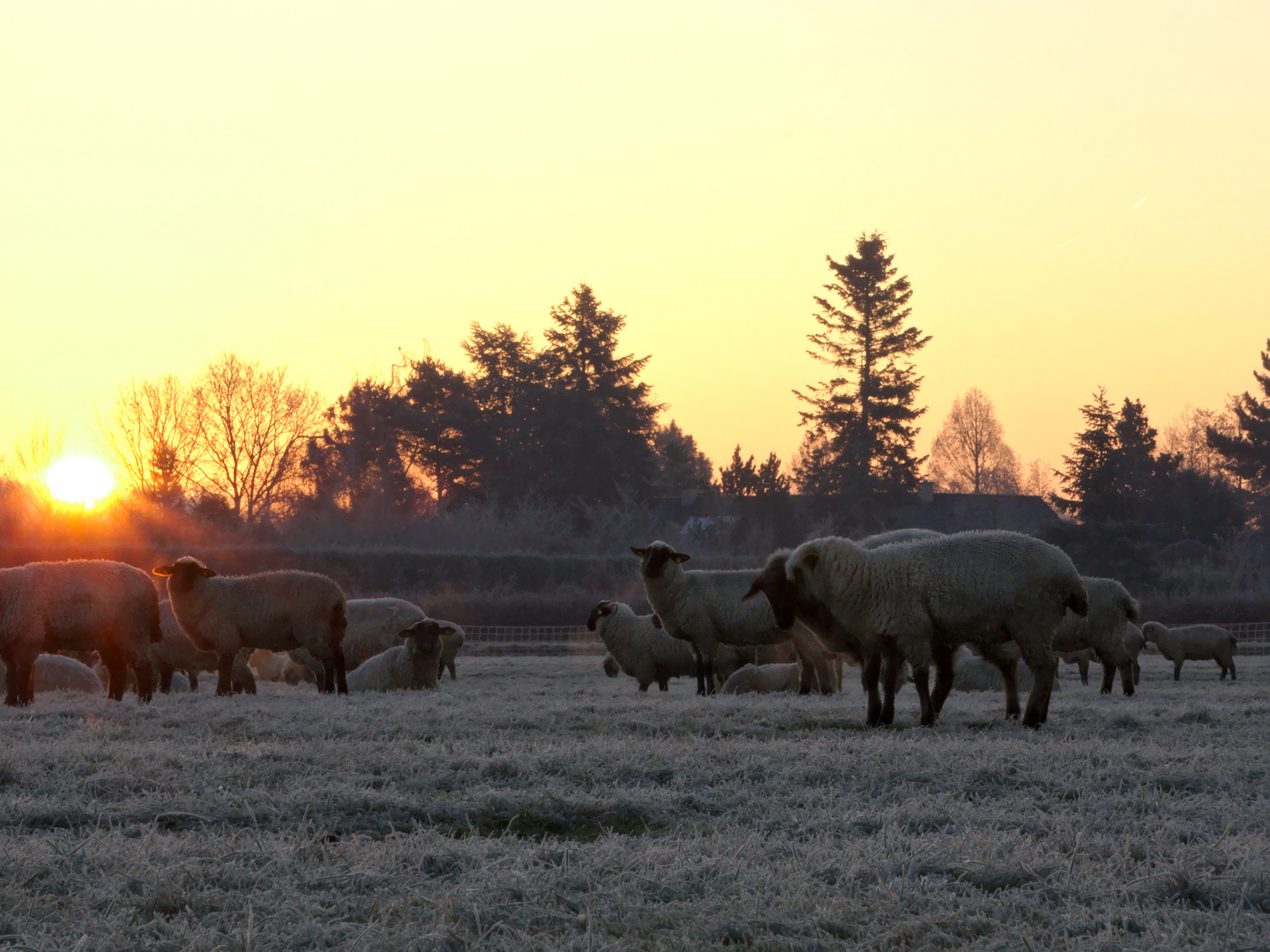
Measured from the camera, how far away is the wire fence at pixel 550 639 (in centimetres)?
3525

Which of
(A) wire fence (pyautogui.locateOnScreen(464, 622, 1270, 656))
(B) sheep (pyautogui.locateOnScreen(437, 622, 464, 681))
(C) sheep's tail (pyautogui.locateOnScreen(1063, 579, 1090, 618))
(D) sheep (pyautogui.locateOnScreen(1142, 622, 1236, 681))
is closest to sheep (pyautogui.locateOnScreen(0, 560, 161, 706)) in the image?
(B) sheep (pyautogui.locateOnScreen(437, 622, 464, 681))

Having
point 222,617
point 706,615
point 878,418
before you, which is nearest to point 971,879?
point 706,615

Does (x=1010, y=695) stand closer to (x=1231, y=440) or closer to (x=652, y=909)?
(x=652, y=909)

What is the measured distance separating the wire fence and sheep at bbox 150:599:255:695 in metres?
15.8

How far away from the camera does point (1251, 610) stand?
39656 millimetres

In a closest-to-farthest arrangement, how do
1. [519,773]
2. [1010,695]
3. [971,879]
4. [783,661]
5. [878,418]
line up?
[971,879] → [519,773] → [1010,695] → [783,661] → [878,418]

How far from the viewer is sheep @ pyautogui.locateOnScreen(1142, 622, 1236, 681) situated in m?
22.7

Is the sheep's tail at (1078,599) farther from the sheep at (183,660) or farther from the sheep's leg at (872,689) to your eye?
the sheep at (183,660)

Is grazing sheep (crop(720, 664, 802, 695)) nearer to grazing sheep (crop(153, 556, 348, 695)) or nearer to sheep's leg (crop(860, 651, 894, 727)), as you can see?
grazing sheep (crop(153, 556, 348, 695))

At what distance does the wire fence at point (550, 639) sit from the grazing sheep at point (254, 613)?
747 inches

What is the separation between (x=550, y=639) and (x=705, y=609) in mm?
23044

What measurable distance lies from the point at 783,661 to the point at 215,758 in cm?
1339

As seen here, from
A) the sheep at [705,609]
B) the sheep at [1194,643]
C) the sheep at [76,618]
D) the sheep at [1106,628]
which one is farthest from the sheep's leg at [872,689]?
the sheep at [1194,643]

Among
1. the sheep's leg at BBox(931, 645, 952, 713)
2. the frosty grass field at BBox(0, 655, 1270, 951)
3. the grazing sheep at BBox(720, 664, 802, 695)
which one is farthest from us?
the grazing sheep at BBox(720, 664, 802, 695)
